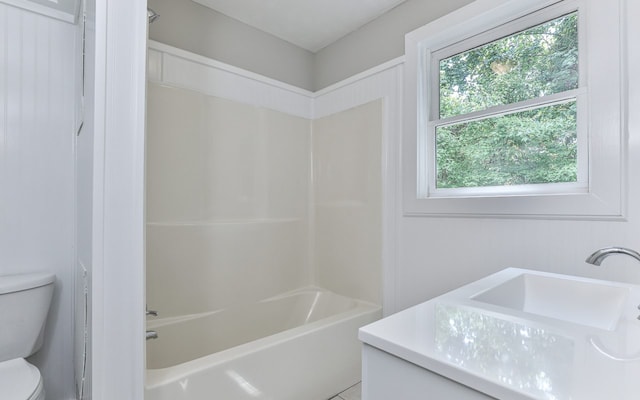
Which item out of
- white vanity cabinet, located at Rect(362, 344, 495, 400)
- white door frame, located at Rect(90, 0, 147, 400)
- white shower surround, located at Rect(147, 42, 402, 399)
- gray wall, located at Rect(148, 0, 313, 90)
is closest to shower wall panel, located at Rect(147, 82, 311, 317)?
white shower surround, located at Rect(147, 42, 402, 399)

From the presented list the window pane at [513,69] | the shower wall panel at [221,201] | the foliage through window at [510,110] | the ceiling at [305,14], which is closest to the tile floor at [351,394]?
the shower wall panel at [221,201]

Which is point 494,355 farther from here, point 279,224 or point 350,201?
point 279,224

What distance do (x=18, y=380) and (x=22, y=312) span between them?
1.16 feet

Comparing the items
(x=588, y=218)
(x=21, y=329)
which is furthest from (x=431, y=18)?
(x=21, y=329)

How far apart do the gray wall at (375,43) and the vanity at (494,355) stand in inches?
69.0

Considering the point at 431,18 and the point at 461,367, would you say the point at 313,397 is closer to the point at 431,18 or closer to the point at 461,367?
the point at 461,367

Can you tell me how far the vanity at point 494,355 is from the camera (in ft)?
1.54

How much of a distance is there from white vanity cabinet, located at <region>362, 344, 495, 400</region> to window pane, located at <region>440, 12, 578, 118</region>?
1.56 meters

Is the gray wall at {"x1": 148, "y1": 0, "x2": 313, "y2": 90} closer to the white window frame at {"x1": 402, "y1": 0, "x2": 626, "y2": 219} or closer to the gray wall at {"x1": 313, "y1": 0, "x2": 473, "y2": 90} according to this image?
the gray wall at {"x1": 313, "y1": 0, "x2": 473, "y2": 90}

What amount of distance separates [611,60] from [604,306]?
1.01 metres

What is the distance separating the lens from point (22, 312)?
58.4 inches

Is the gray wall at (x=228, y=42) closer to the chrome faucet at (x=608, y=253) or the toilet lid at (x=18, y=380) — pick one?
the toilet lid at (x=18, y=380)

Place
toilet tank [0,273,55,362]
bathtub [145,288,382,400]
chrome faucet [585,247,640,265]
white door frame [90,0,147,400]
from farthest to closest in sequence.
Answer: toilet tank [0,273,55,362] → bathtub [145,288,382,400] → white door frame [90,0,147,400] → chrome faucet [585,247,640,265]

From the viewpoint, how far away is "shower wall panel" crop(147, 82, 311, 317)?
1887mm
